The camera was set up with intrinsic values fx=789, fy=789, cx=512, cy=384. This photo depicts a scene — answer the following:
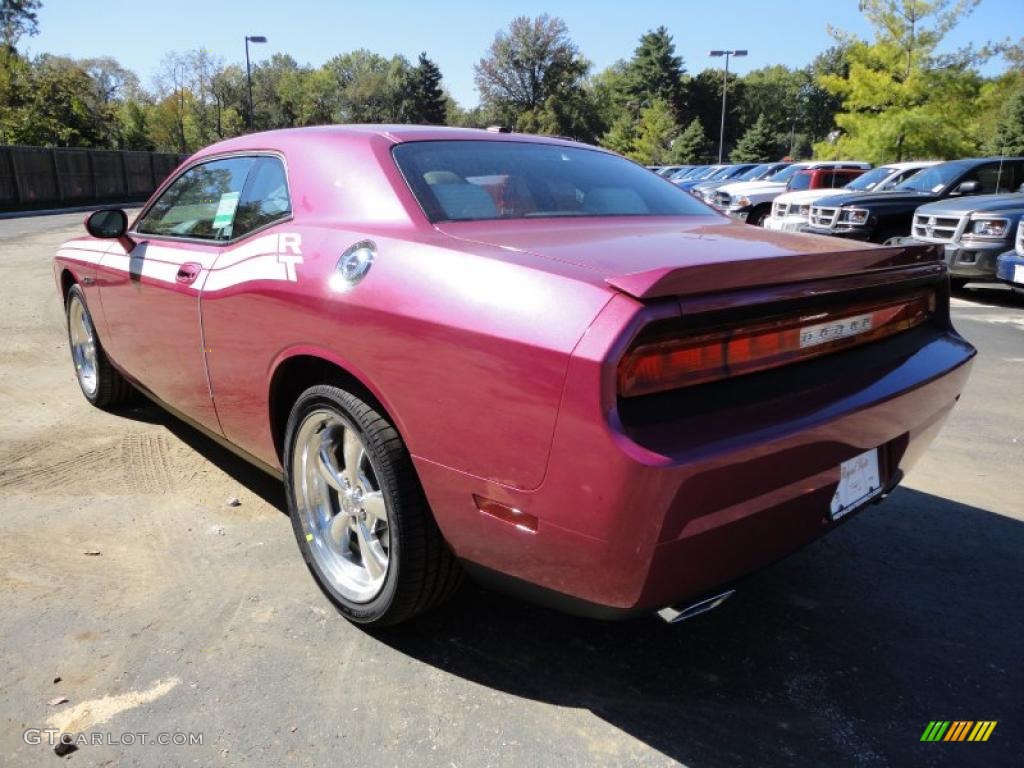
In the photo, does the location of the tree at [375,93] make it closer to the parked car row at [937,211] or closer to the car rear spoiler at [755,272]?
the parked car row at [937,211]

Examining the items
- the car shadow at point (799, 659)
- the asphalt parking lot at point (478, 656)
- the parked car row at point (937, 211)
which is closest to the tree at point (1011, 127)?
the parked car row at point (937, 211)

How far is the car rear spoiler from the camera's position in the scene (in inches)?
70.2

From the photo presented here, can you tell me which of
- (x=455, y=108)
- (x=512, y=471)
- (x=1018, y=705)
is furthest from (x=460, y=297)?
(x=455, y=108)

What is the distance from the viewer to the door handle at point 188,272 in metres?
3.15

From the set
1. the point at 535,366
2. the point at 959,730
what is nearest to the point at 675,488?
the point at 535,366

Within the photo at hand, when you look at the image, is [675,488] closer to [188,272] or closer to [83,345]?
[188,272]

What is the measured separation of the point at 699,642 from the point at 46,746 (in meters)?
1.91

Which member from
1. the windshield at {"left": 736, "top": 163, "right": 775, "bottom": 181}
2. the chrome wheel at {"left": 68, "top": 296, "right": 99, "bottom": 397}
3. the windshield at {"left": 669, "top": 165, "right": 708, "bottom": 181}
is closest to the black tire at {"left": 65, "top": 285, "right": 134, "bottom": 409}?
the chrome wheel at {"left": 68, "top": 296, "right": 99, "bottom": 397}

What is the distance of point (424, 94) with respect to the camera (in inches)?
3597

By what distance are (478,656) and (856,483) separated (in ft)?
4.15

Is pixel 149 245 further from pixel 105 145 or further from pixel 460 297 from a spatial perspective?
pixel 105 145

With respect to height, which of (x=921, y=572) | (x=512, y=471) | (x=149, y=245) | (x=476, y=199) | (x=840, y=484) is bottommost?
(x=921, y=572)

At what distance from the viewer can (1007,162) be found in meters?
11.5

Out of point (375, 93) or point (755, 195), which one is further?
point (375, 93)
